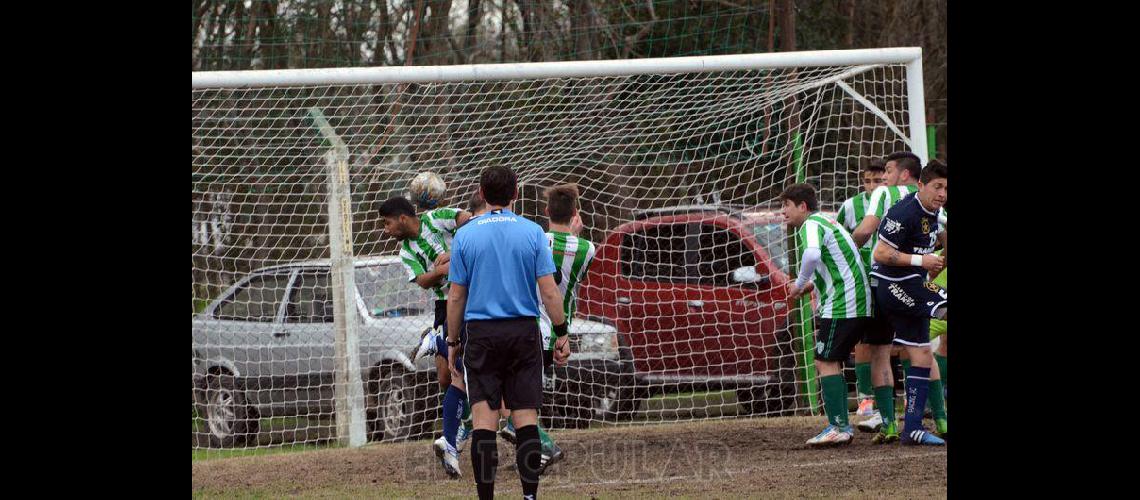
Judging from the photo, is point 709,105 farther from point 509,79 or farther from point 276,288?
point 276,288

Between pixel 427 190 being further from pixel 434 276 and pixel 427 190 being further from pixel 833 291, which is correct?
pixel 833 291

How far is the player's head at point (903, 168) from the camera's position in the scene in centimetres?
771

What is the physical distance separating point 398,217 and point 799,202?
2510 mm

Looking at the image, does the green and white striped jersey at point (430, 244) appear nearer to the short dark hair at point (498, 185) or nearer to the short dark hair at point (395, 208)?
the short dark hair at point (395, 208)

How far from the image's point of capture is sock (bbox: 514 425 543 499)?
5637 mm

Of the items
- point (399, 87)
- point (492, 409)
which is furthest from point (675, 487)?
point (399, 87)

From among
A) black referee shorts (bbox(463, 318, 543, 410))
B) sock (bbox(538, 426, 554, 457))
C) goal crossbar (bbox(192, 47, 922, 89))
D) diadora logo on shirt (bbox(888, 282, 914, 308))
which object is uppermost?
goal crossbar (bbox(192, 47, 922, 89))

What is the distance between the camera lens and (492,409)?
5816mm

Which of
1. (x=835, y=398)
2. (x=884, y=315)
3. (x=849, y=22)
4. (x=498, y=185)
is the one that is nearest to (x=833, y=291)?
(x=884, y=315)

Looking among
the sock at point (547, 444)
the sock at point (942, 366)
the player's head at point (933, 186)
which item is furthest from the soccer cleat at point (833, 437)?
the sock at point (547, 444)

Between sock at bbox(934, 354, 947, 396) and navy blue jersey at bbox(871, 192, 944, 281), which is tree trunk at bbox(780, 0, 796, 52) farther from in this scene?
navy blue jersey at bbox(871, 192, 944, 281)

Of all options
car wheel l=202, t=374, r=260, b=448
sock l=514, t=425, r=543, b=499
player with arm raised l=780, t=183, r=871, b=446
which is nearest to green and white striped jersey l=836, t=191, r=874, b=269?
player with arm raised l=780, t=183, r=871, b=446

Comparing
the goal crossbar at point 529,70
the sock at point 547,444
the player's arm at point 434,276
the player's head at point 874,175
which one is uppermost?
the goal crossbar at point 529,70

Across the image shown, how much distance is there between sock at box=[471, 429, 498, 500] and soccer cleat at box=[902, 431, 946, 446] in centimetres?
307
